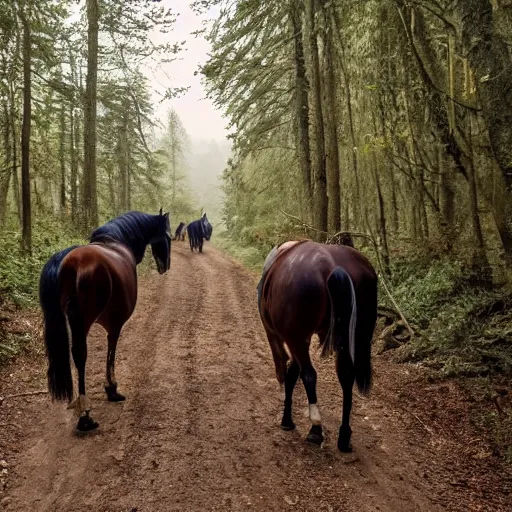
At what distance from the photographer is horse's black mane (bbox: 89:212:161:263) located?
529 cm

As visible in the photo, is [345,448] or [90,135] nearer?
[345,448]

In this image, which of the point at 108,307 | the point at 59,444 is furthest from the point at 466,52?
the point at 59,444

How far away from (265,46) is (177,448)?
34.2 ft

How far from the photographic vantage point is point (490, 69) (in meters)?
4.96

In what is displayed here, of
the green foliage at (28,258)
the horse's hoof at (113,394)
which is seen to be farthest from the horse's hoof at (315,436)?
the green foliage at (28,258)

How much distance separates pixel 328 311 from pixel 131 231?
3137 millimetres

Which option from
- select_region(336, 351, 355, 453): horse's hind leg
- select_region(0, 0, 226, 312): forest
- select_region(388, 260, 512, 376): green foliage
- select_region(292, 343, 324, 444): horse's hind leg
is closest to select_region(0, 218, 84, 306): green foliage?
select_region(0, 0, 226, 312): forest

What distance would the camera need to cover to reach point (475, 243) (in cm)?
707

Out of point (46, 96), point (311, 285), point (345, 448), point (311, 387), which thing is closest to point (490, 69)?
point (311, 285)

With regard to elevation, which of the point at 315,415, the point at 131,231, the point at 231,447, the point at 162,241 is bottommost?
the point at 231,447

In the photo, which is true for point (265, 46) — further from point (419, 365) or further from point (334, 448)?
point (334, 448)

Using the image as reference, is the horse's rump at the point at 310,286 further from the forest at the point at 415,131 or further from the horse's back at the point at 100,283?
the horse's back at the point at 100,283

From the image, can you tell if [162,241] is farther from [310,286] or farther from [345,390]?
[345,390]

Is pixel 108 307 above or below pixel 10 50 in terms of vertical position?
below
